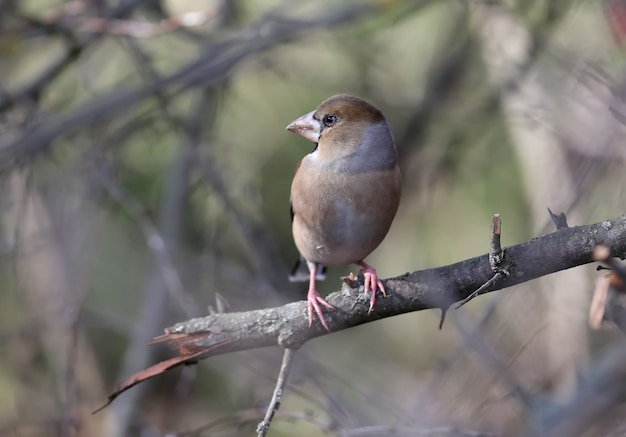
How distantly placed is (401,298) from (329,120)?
1.36 m

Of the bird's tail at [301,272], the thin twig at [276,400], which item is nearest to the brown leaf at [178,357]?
the thin twig at [276,400]

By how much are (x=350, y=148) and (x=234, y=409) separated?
2.84 metres

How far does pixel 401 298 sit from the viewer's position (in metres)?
3.05

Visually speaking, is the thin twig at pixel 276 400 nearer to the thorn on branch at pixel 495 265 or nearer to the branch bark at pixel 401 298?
the branch bark at pixel 401 298

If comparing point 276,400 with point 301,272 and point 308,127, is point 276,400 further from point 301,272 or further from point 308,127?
point 301,272

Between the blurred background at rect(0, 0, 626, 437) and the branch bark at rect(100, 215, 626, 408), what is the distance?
0.25 meters

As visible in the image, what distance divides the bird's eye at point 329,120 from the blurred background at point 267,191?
0.75 m

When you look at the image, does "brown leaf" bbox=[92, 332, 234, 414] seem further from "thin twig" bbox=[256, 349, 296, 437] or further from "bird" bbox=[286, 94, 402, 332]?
"bird" bbox=[286, 94, 402, 332]

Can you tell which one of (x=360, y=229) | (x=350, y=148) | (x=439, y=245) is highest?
(x=350, y=148)

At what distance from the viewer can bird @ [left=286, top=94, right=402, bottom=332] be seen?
3873mm

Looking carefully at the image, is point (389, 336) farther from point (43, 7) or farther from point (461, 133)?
point (43, 7)

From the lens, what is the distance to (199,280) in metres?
5.49

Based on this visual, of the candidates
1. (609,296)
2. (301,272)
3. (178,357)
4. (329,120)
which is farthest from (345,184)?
(609,296)

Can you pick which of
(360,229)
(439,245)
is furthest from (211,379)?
(360,229)
